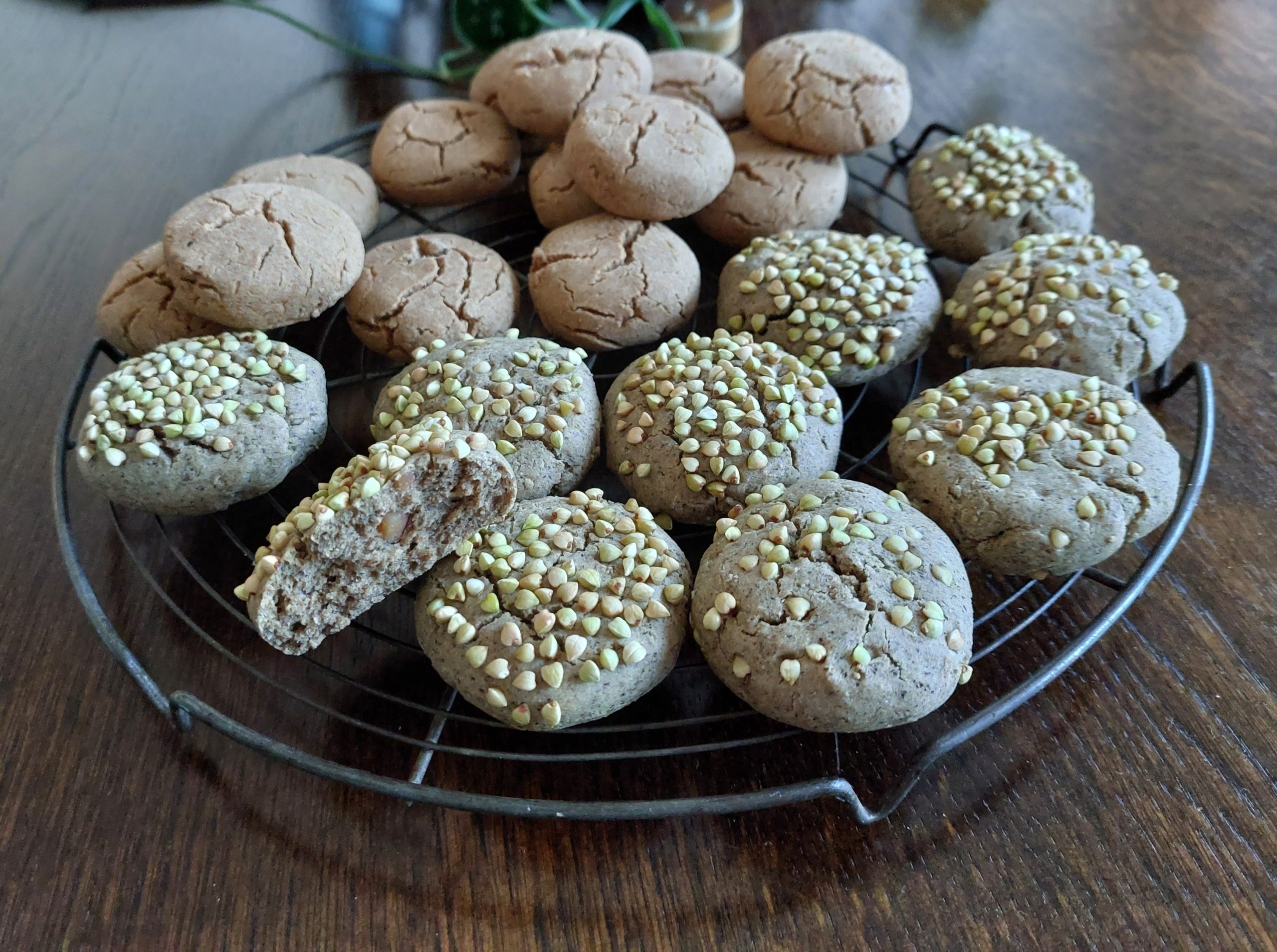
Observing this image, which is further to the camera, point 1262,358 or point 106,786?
point 1262,358

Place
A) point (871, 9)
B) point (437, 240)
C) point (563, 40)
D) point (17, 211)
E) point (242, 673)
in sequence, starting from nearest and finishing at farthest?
point (242, 673), point (437, 240), point (563, 40), point (17, 211), point (871, 9)

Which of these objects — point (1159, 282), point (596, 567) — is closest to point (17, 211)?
point (596, 567)

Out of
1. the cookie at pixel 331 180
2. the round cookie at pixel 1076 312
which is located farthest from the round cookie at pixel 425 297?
the round cookie at pixel 1076 312

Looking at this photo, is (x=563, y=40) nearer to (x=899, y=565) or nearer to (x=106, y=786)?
(x=899, y=565)

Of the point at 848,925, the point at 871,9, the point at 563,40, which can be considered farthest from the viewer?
the point at 871,9

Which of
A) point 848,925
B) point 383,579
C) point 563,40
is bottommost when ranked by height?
point 848,925

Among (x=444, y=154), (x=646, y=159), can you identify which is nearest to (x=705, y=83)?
(x=646, y=159)
